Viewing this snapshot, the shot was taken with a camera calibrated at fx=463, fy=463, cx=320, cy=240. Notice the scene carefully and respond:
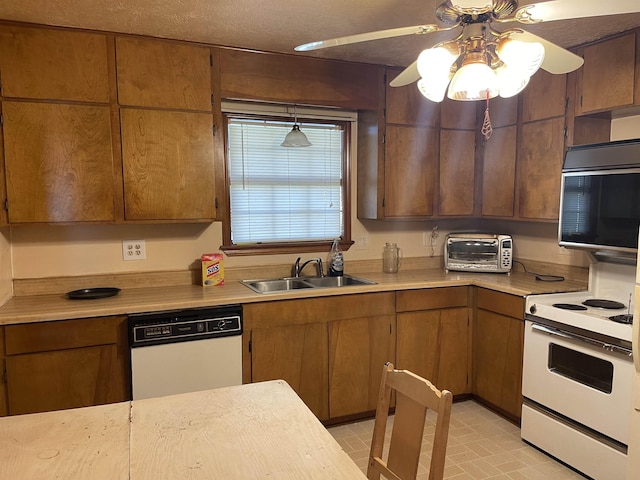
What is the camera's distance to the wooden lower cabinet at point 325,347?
265cm

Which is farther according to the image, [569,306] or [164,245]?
[164,245]

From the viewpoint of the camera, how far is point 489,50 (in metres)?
1.66

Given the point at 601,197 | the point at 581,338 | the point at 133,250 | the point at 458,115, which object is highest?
the point at 458,115

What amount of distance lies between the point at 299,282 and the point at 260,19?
1.67 metres

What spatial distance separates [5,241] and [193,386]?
1329 mm

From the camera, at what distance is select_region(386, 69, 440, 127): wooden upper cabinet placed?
3.18 metres

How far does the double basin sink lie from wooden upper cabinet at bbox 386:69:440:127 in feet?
3.70

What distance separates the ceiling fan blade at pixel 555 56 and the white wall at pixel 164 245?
4.32 ft

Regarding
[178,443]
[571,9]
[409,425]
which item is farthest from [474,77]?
[178,443]

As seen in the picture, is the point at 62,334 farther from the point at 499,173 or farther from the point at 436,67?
the point at 499,173

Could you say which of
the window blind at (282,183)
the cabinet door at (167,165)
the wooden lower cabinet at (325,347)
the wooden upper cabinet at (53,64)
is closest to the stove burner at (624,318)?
the wooden lower cabinet at (325,347)

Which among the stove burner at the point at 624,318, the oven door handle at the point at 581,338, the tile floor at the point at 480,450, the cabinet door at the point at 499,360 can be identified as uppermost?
the stove burner at the point at 624,318

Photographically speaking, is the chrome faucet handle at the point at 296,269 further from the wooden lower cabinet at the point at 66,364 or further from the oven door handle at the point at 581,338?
the oven door handle at the point at 581,338

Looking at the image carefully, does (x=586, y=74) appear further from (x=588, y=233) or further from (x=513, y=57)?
(x=513, y=57)
